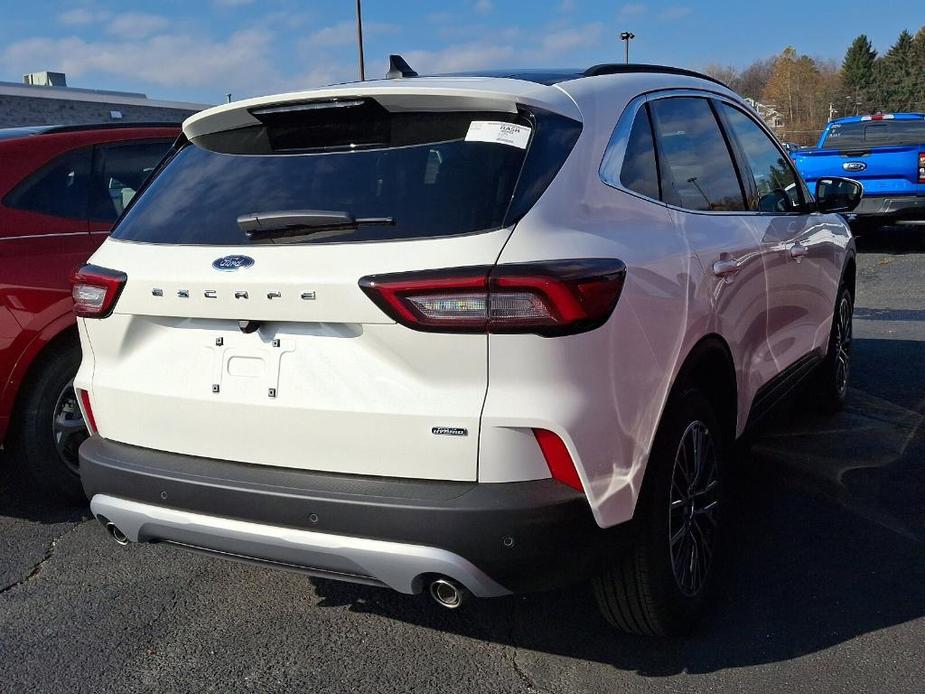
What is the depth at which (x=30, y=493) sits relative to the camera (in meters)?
4.84

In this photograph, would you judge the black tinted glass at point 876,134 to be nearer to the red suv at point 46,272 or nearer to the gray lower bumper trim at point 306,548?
the red suv at point 46,272

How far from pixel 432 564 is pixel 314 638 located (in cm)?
97

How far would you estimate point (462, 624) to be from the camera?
3.40m

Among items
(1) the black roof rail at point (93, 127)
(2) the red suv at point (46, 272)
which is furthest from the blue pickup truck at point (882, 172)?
(2) the red suv at point (46, 272)

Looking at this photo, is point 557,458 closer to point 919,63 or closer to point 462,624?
point 462,624

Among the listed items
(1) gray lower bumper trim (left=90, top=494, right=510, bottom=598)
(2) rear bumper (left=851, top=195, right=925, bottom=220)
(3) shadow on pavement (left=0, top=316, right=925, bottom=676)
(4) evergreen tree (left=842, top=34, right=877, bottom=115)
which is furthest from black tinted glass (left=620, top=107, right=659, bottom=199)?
(4) evergreen tree (left=842, top=34, right=877, bottom=115)

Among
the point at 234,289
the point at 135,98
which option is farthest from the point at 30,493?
the point at 135,98

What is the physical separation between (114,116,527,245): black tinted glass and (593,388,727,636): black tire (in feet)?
2.91

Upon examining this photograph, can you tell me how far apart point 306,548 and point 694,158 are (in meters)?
2.07

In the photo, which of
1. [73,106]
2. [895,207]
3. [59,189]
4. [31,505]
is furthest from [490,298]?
[73,106]

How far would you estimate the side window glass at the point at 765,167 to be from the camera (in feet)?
14.2

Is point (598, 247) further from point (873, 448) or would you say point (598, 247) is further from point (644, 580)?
point (873, 448)

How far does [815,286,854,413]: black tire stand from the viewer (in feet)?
18.1

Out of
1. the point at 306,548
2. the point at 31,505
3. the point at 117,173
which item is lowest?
the point at 31,505
